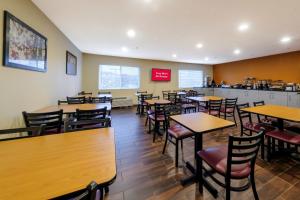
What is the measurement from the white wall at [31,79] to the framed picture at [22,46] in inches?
2.7

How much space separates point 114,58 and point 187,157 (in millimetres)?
5700

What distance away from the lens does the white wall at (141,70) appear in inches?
251

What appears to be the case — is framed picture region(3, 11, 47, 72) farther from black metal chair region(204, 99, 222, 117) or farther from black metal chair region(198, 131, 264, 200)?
black metal chair region(204, 99, 222, 117)

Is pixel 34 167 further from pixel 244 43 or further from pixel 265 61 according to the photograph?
pixel 265 61

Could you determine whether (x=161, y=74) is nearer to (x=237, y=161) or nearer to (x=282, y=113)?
(x=282, y=113)

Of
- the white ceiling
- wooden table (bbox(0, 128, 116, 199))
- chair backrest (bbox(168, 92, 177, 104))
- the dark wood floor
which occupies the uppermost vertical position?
the white ceiling

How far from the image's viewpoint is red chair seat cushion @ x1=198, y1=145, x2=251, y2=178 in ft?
4.34

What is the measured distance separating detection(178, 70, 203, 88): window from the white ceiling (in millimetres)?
4229

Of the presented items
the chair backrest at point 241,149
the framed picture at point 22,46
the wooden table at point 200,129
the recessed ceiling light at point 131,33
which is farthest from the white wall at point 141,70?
the chair backrest at point 241,149

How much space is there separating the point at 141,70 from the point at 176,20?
14.8ft

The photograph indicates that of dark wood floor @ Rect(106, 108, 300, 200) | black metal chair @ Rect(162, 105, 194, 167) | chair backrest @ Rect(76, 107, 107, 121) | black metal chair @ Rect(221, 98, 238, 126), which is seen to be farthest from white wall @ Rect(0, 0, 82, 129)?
black metal chair @ Rect(221, 98, 238, 126)

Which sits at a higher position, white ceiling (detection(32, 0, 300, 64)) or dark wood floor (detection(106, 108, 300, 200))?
white ceiling (detection(32, 0, 300, 64))

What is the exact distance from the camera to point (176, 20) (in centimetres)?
292

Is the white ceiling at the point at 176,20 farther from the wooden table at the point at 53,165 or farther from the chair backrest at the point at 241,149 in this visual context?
the wooden table at the point at 53,165
